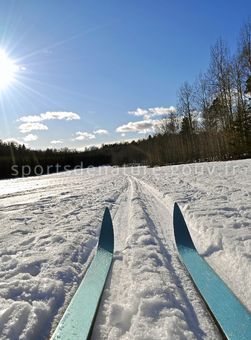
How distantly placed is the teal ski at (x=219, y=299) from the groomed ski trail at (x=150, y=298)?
80mm

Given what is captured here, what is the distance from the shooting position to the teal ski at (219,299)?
79.0 inches

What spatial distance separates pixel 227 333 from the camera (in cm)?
196

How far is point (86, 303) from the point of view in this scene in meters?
2.49

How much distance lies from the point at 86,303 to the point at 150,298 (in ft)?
1.96

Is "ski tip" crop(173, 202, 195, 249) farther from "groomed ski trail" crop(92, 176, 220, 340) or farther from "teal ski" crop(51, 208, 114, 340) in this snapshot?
"teal ski" crop(51, 208, 114, 340)

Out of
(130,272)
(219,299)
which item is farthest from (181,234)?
(219,299)

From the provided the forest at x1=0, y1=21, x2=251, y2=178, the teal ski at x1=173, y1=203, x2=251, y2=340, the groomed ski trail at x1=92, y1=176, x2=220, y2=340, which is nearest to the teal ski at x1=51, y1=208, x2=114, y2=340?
the groomed ski trail at x1=92, y1=176, x2=220, y2=340

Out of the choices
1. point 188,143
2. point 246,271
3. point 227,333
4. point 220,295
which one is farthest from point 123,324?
point 188,143

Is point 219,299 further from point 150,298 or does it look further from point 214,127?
point 214,127

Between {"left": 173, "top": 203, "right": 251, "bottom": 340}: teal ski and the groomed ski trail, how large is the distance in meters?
0.08

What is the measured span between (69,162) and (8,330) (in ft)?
254

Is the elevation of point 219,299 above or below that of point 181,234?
below

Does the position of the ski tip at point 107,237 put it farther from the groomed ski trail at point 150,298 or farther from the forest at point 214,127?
the forest at point 214,127

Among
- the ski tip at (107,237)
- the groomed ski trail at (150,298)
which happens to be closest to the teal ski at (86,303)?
the groomed ski trail at (150,298)
